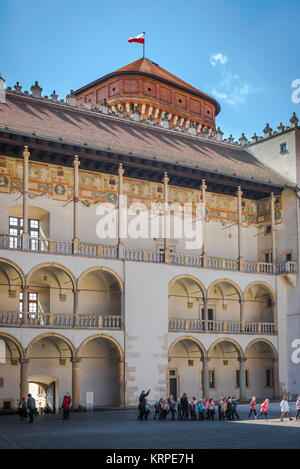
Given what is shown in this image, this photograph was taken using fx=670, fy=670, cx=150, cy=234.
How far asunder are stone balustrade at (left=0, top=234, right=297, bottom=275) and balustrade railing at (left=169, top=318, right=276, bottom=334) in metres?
2.98

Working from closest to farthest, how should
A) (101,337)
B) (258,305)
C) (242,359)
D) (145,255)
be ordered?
(101,337) < (145,255) < (242,359) < (258,305)

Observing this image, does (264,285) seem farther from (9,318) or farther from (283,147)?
(9,318)

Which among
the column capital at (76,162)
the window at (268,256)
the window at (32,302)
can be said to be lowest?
the window at (32,302)

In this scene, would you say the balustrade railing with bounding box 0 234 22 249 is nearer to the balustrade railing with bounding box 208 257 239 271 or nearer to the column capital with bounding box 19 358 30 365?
the column capital with bounding box 19 358 30 365

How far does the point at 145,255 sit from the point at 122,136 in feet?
24.2

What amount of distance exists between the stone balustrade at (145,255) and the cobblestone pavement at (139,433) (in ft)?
26.1

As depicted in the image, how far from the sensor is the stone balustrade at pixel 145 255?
103 ft

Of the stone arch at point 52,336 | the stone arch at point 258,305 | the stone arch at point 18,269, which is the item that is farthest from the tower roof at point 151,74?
the stone arch at point 52,336

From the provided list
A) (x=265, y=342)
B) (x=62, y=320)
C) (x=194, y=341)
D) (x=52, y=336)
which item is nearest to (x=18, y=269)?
(x=52, y=336)

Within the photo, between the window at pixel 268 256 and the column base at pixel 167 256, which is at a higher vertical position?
the window at pixel 268 256

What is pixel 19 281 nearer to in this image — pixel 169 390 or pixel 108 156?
pixel 108 156

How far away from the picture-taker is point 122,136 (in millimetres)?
37469

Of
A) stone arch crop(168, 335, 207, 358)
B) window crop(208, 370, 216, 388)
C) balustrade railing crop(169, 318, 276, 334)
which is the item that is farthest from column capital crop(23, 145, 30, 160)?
window crop(208, 370, 216, 388)

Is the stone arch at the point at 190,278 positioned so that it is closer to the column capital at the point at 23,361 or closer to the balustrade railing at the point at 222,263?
the balustrade railing at the point at 222,263
